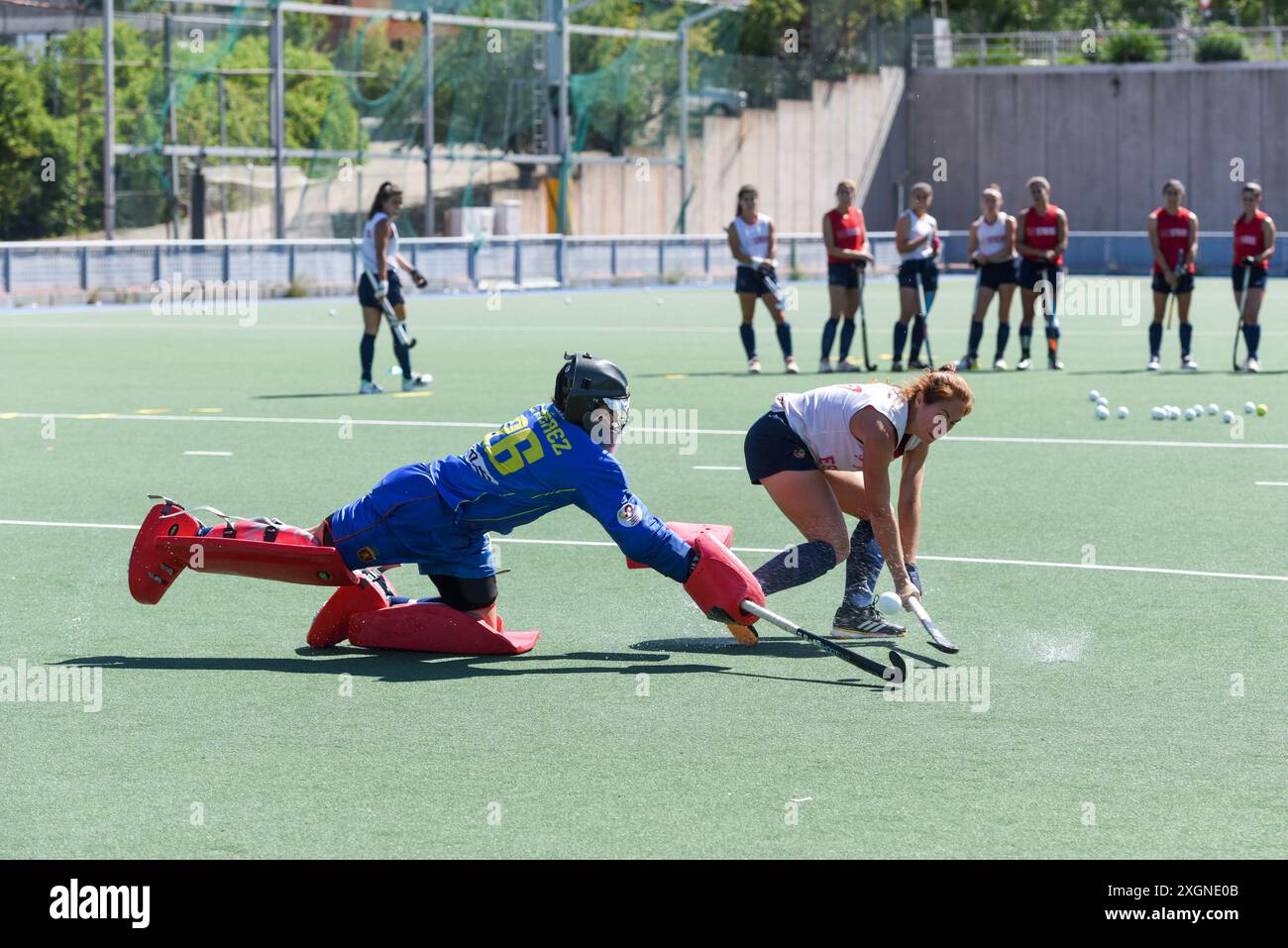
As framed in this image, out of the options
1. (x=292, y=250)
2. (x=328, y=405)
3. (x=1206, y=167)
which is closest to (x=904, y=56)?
(x=1206, y=167)

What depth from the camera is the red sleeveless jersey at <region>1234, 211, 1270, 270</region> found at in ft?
67.8

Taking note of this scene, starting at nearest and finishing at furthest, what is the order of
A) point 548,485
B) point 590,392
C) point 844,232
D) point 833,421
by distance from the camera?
point 590,392 → point 548,485 → point 833,421 → point 844,232

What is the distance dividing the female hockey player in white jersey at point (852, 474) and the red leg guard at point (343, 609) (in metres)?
1.41

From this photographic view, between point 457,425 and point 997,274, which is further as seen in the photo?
point 997,274

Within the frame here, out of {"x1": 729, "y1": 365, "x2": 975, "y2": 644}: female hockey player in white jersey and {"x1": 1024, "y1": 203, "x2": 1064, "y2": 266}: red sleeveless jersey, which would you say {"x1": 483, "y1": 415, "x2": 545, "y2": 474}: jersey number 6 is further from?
{"x1": 1024, "y1": 203, "x2": 1064, "y2": 266}: red sleeveless jersey

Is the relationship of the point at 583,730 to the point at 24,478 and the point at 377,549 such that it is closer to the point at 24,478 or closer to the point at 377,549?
the point at 377,549

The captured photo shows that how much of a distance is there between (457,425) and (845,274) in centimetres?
628

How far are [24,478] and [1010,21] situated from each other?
60119mm

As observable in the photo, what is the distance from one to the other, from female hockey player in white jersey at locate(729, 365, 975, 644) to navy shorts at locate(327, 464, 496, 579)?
1.07m

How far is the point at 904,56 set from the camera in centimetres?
6012

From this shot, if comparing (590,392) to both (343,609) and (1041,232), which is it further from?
(1041,232)

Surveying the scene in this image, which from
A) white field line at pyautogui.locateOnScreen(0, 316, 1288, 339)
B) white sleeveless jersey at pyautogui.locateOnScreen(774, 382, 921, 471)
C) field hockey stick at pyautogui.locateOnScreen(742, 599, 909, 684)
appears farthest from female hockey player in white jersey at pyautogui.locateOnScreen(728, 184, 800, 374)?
field hockey stick at pyautogui.locateOnScreen(742, 599, 909, 684)

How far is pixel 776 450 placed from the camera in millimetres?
8516

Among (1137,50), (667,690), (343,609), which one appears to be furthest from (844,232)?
(1137,50)
